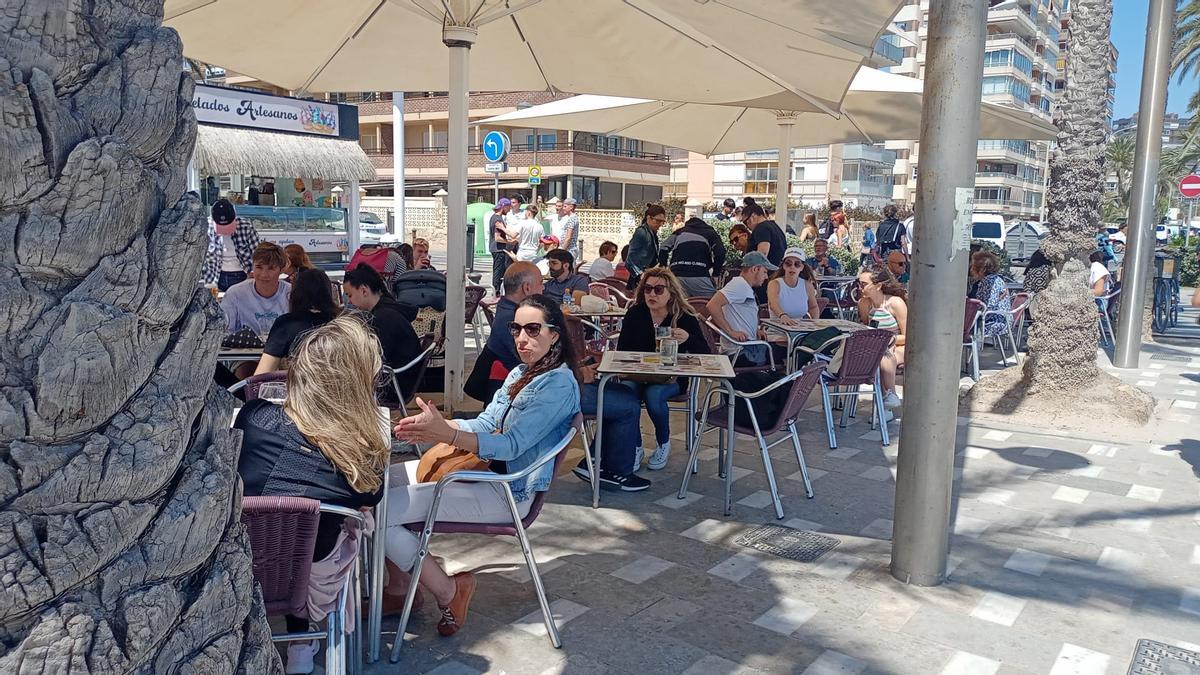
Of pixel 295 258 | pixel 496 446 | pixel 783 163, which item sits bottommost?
pixel 496 446

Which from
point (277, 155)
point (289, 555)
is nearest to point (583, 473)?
point (289, 555)

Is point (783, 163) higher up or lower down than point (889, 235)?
higher up

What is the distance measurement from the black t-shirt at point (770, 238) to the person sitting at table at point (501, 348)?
16.1 feet

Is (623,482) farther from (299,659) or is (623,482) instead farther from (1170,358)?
(1170,358)

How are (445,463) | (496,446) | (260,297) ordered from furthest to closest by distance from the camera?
(260,297), (445,463), (496,446)

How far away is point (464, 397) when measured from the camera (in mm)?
7051

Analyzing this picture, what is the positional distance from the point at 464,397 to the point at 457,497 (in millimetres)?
3753

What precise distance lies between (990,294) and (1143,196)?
295 centimetres

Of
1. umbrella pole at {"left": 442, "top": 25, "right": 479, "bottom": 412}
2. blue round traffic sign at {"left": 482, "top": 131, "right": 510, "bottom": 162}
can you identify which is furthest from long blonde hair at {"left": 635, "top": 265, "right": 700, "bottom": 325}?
blue round traffic sign at {"left": 482, "top": 131, "right": 510, "bottom": 162}

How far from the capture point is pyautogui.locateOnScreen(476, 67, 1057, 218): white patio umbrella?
29.1 feet

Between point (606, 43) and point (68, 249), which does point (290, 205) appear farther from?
point (68, 249)

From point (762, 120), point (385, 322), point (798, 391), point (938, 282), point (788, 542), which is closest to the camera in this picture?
point (938, 282)

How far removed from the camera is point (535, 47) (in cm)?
739

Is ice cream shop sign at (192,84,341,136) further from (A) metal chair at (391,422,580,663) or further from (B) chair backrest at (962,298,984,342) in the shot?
(A) metal chair at (391,422,580,663)
